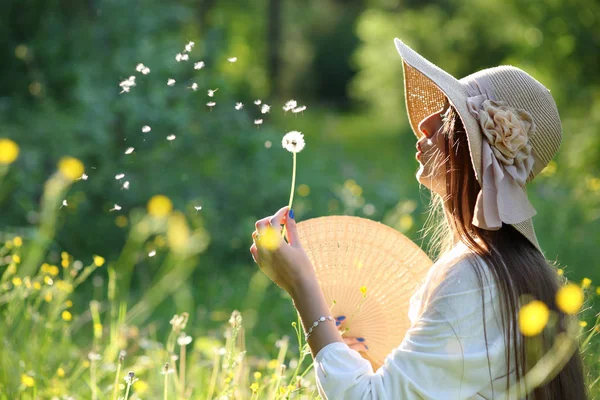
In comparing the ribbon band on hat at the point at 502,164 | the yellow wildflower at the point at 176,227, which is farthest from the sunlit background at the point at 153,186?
the ribbon band on hat at the point at 502,164

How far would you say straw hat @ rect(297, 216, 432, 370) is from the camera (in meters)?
1.90

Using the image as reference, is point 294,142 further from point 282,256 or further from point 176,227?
point 176,227

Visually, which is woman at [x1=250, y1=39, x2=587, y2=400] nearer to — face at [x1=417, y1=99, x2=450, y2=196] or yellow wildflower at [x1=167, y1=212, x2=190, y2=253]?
face at [x1=417, y1=99, x2=450, y2=196]

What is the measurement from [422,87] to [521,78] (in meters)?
0.36

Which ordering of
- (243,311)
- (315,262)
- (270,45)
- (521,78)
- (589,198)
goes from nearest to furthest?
1. (521,78)
2. (315,262)
3. (243,311)
4. (589,198)
5. (270,45)

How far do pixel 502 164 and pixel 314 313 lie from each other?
1.70 feet

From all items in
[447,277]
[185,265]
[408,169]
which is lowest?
[408,169]

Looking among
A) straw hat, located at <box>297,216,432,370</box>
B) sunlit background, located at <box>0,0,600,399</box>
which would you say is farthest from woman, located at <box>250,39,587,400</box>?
sunlit background, located at <box>0,0,600,399</box>

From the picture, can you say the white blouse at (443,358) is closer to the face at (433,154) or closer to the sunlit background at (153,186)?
the face at (433,154)

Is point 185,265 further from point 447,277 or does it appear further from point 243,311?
point 447,277

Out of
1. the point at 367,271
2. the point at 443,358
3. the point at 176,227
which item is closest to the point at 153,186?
the point at 176,227

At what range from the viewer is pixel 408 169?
968 cm

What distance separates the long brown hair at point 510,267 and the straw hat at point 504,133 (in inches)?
2.2

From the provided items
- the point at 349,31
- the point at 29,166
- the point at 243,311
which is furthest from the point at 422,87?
the point at 349,31
